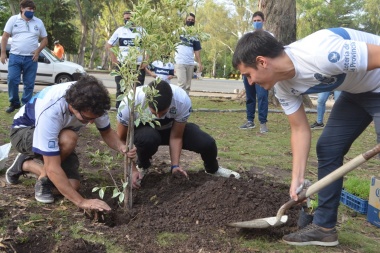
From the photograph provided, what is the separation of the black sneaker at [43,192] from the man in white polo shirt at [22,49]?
16.3ft

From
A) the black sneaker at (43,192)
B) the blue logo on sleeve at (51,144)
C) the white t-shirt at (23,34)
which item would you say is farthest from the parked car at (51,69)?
the blue logo on sleeve at (51,144)

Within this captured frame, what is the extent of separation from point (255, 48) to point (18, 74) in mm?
6903

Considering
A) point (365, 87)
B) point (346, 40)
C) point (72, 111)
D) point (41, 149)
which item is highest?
point (346, 40)

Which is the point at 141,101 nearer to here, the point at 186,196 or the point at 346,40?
the point at 186,196

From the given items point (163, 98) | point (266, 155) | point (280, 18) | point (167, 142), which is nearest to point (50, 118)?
point (163, 98)

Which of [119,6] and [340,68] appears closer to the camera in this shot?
[340,68]

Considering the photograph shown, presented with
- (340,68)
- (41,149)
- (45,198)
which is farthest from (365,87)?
(45,198)

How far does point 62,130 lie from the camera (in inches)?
163

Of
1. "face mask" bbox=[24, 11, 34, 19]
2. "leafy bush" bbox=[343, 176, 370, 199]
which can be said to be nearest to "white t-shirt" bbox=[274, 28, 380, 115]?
"leafy bush" bbox=[343, 176, 370, 199]

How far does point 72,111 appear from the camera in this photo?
386 centimetres

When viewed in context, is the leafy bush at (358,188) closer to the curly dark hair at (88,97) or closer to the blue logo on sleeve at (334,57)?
the blue logo on sleeve at (334,57)

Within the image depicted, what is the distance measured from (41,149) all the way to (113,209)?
31.7 inches

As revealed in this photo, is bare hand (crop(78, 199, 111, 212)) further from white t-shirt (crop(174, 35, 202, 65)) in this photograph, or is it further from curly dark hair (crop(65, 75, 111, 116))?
white t-shirt (crop(174, 35, 202, 65))

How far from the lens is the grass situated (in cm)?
354
